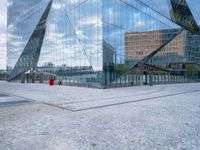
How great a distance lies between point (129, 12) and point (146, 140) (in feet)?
93.2

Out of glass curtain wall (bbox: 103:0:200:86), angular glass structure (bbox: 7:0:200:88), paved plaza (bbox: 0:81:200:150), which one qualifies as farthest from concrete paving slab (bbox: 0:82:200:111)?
glass curtain wall (bbox: 103:0:200:86)

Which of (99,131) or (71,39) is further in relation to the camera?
(71,39)

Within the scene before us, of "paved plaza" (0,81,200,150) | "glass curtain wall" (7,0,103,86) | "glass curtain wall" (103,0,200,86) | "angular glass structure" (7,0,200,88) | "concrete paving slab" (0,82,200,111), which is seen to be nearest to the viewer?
"paved plaza" (0,81,200,150)

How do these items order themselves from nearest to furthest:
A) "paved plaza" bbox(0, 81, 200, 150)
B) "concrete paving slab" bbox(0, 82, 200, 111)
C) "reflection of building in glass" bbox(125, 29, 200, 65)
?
"paved plaza" bbox(0, 81, 200, 150) < "concrete paving slab" bbox(0, 82, 200, 111) < "reflection of building in glass" bbox(125, 29, 200, 65)

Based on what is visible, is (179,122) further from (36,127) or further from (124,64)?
(124,64)

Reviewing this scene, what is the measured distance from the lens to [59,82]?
35.5 meters

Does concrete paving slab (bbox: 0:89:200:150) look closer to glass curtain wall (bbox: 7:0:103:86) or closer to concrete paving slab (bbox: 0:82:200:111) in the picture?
concrete paving slab (bbox: 0:82:200:111)

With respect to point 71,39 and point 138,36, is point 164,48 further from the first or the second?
point 71,39

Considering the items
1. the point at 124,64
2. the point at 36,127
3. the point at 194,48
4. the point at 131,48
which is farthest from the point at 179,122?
the point at 194,48

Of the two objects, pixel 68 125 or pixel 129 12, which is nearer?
pixel 68 125

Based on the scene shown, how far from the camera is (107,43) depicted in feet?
90.2

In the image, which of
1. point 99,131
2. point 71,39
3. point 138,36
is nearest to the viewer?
point 99,131

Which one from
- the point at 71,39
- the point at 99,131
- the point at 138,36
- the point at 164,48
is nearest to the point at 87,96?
the point at 99,131

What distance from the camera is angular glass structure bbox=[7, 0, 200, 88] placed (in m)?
28.0
